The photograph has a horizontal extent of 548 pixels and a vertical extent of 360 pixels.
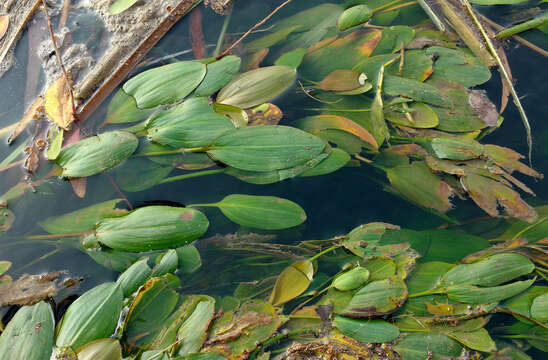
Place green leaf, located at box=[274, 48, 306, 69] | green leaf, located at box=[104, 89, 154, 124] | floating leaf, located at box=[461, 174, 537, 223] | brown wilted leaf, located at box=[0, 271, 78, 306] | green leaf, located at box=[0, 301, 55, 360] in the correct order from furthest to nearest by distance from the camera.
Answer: green leaf, located at box=[274, 48, 306, 69] < green leaf, located at box=[104, 89, 154, 124] < floating leaf, located at box=[461, 174, 537, 223] < brown wilted leaf, located at box=[0, 271, 78, 306] < green leaf, located at box=[0, 301, 55, 360]

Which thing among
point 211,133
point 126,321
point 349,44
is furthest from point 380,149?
point 126,321

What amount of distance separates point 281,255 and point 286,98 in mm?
552

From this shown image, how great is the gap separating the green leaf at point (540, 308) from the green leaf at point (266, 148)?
2.52 feet

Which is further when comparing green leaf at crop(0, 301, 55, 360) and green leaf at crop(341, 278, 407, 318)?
green leaf at crop(341, 278, 407, 318)

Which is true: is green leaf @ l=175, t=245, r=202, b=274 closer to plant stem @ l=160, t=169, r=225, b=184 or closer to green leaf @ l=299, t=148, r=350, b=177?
plant stem @ l=160, t=169, r=225, b=184

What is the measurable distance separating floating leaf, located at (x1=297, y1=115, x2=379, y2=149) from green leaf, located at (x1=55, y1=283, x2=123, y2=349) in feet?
2.53

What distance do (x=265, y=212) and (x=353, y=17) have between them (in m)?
0.85

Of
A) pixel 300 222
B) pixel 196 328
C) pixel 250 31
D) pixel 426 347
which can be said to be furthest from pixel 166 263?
pixel 250 31

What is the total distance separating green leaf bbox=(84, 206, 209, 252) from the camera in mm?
1201

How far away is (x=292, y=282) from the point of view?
1222 mm

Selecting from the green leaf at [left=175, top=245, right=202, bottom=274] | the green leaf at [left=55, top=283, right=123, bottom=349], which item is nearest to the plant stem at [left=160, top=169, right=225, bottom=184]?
the green leaf at [left=175, top=245, right=202, bottom=274]

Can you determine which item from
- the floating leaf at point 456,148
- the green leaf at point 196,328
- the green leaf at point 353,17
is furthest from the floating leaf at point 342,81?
the green leaf at point 196,328

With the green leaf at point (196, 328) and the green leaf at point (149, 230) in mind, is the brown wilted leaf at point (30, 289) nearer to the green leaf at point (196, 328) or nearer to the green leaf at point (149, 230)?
the green leaf at point (149, 230)

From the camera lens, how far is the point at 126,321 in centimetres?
112
